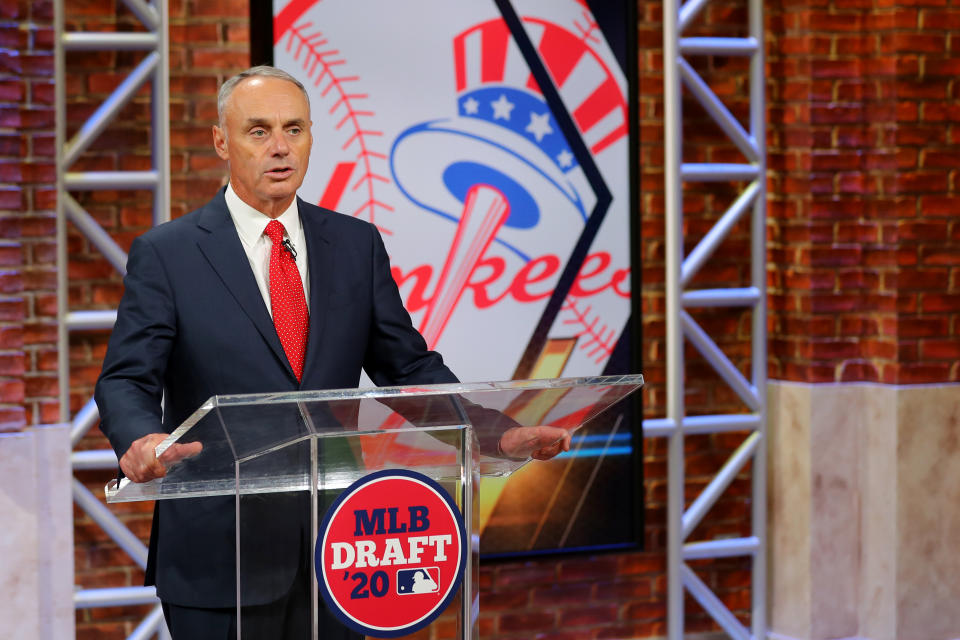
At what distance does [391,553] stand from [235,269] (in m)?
0.66

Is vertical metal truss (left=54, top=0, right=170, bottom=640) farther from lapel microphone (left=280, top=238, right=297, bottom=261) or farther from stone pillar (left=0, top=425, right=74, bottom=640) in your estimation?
lapel microphone (left=280, top=238, right=297, bottom=261)

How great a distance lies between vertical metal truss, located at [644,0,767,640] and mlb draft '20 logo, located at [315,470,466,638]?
245cm

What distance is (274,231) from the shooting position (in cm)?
211

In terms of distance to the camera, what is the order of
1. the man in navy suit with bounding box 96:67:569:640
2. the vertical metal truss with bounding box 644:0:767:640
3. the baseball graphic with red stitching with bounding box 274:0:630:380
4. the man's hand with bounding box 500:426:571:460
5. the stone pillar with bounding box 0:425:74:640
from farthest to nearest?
the vertical metal truss with bounding box 644:0:767:640
the baseball graphic with red stitching with bounding box 274:0:630:380
the stone pillar with bounding box 0:425:74:640
the man in navy suit with bounding box 96:67:569:640
the man's hand with bounding box 500:426:571:460

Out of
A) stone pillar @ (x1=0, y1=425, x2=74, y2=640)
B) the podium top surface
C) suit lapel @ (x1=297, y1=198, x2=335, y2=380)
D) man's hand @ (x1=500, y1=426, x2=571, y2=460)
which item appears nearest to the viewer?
the podium top surface

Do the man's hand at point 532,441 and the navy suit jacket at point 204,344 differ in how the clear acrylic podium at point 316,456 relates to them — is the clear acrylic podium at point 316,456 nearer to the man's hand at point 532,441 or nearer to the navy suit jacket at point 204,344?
the man's hand at point 532,441

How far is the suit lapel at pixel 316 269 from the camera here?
2045 millimetres

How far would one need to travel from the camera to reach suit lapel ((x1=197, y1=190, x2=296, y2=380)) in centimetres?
201

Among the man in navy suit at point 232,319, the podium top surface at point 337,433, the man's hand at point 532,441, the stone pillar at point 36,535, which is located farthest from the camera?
the stone pillar at point 36,535

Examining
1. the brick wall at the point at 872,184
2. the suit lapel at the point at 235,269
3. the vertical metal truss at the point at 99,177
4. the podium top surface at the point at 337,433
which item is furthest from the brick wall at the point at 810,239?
the podium top surface at the point at 337,433

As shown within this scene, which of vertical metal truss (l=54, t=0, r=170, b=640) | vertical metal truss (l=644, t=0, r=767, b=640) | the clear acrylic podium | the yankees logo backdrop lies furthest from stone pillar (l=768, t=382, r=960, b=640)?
the clear acrylic podium

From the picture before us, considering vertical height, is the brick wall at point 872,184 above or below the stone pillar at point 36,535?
above

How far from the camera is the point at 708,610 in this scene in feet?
13.6

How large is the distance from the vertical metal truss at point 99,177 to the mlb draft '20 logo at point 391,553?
2.14 meters
